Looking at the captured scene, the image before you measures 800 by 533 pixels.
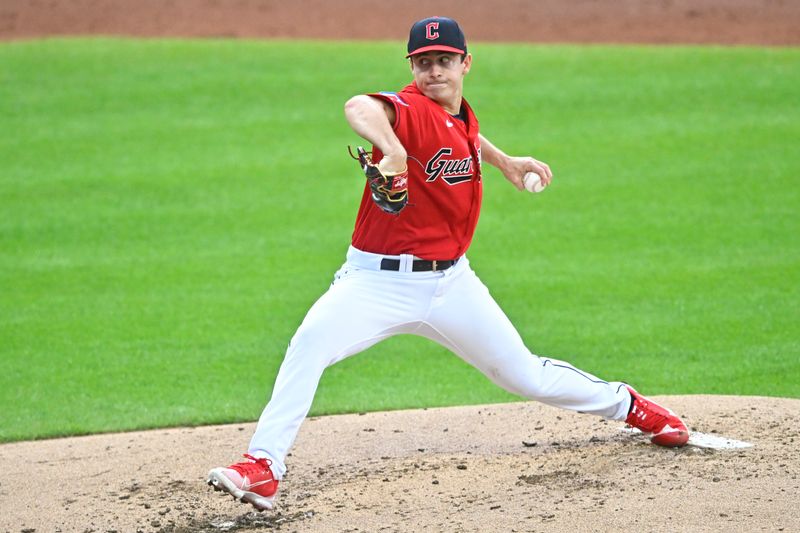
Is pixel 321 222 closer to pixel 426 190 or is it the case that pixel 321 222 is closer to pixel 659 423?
pixel 659 423

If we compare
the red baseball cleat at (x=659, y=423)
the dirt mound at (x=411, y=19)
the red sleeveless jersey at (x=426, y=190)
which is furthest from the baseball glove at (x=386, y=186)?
the dirt mound at (x=411, y=19)

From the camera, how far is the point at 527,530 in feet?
14.1

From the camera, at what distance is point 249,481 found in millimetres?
4398

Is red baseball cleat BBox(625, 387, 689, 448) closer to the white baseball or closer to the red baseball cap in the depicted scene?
the white baseball

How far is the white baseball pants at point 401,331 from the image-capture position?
4531mm

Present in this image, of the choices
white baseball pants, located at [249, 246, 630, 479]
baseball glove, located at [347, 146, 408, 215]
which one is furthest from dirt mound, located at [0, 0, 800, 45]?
baseball glove, located at [347, 146, 408, 215]

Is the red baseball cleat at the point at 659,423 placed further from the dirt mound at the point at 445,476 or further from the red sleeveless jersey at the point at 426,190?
the red sleeveless jersey at the point at 426,190

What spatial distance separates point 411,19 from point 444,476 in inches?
517

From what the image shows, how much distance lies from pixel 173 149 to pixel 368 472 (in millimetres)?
7589

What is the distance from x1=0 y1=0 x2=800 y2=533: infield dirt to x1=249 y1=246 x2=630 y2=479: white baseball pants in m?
0.35

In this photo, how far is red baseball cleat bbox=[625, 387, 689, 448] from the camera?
5207 millimetres

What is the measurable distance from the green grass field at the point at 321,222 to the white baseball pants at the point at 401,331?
1.73 meters

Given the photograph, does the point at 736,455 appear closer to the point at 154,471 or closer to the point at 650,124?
the point at 154,471

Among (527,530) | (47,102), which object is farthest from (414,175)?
(47,102)
